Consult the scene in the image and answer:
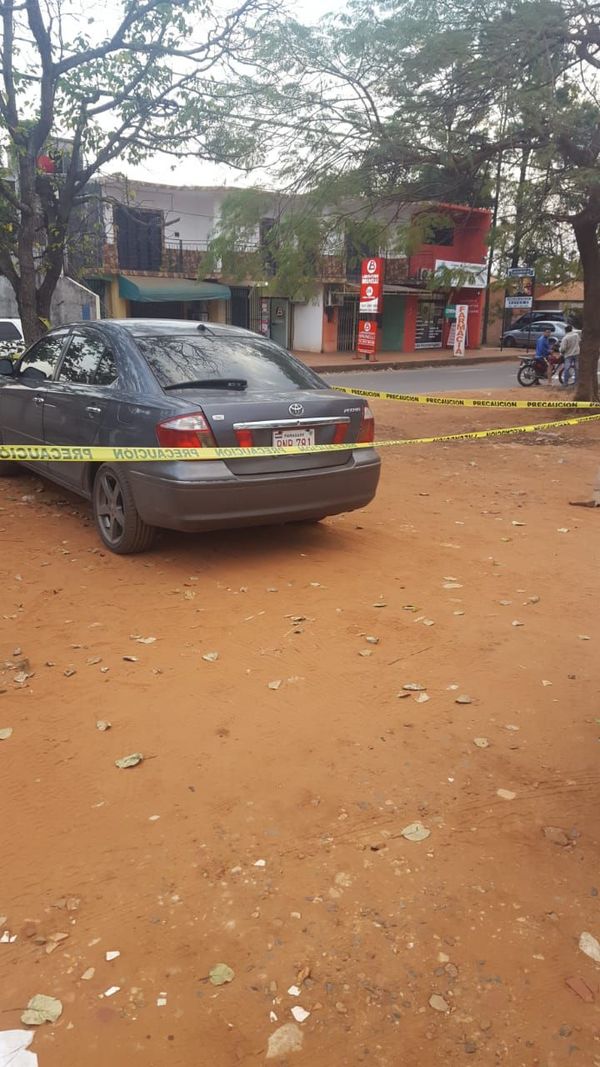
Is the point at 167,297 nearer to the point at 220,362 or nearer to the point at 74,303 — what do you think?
the point at 74,303

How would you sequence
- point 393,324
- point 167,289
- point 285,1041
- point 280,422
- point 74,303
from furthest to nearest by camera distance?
point 393,324, point 167,289, point 74,303, point 280,422, point 285,1041

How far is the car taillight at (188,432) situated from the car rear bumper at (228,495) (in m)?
0.12

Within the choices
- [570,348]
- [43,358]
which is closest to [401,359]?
[570,348]

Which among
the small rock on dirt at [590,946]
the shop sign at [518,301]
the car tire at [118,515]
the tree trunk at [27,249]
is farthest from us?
the shop sign at [518,301]

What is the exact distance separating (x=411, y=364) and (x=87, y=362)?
26.1m

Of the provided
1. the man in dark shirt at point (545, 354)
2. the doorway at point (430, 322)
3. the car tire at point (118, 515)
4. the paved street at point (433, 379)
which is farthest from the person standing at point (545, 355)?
the car tire at point (118, 515)

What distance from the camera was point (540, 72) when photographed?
970 centimetres

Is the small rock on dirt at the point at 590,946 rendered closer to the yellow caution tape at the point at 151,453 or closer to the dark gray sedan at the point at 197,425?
the dark gray sedan at the point at 197,425

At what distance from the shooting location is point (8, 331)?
15.7m

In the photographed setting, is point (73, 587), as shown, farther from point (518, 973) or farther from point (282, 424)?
point (518, 973)

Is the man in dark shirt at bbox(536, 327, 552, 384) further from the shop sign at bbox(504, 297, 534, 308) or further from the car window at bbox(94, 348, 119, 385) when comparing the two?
the car window at bbox(94, 348, 119, 385)

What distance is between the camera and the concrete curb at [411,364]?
2688 centimetres

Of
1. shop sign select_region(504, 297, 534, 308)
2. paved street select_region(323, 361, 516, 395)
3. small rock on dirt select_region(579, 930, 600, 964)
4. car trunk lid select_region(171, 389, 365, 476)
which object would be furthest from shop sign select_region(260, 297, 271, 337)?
small rock on dirt select_region(579, 930, 600, 964)

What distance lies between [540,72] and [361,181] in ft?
8.89
